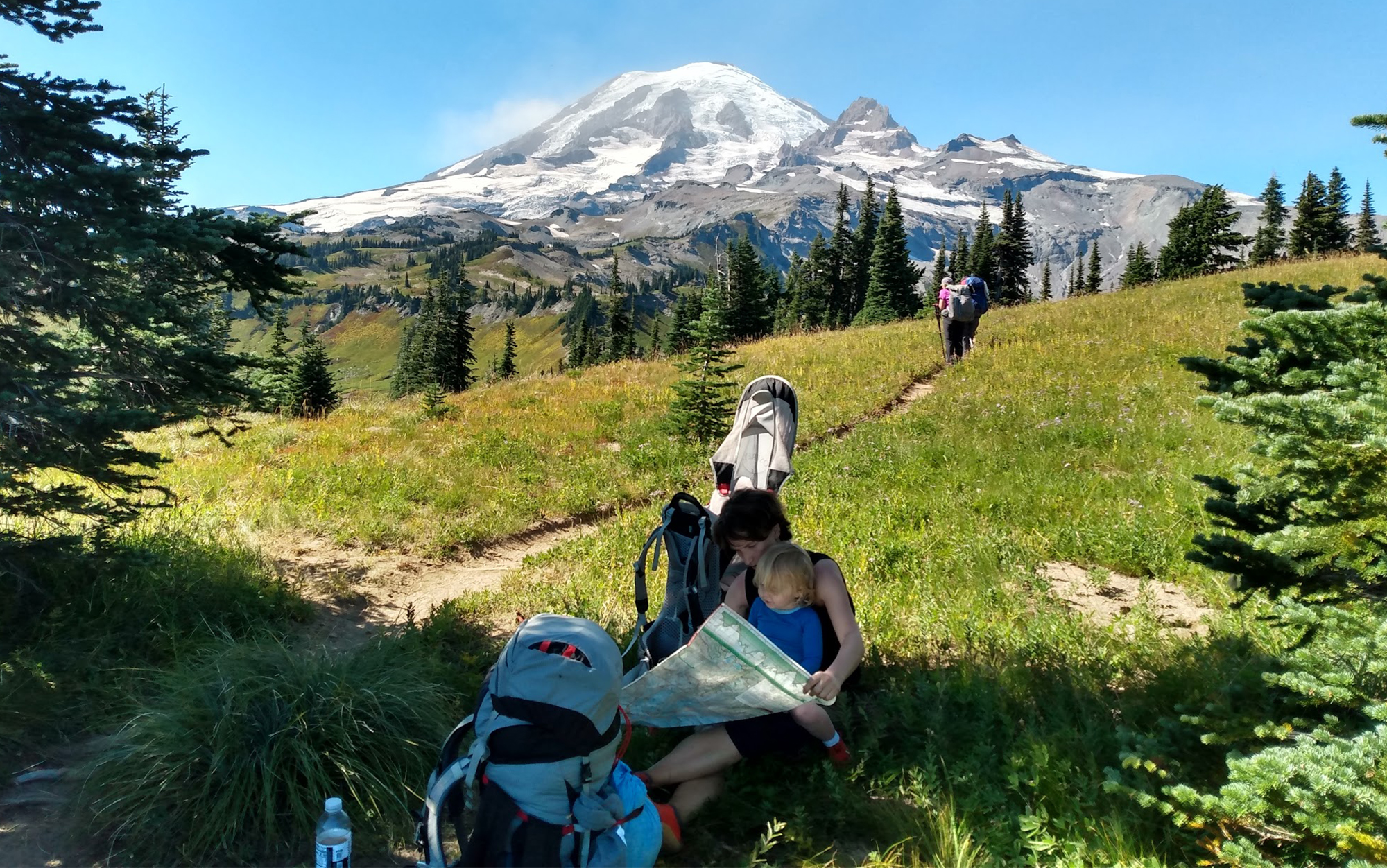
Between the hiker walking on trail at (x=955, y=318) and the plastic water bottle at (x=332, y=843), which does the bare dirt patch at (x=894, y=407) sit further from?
the plastic water bottle at (x=332, y=843)

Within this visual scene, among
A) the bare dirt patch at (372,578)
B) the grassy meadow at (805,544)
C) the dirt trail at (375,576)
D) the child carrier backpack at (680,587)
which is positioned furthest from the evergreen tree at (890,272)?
the child carrier backpack at (680,587)

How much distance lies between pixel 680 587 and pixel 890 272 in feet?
185

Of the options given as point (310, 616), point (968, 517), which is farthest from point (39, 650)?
point (968, 517)

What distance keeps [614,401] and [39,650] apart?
1199cm

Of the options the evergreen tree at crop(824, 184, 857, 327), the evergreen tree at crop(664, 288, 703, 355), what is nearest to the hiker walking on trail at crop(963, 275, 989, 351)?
the evergreen tree at crop(664, 288, 703, 355)

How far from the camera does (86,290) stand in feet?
16.1

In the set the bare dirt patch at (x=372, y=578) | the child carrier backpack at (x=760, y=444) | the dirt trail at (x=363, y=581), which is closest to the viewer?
the dirt trail at (x=363, y=581)

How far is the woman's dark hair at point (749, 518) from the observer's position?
185 inches

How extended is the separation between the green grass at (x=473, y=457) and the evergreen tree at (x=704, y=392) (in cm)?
46

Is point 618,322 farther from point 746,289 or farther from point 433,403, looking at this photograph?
point 433,403

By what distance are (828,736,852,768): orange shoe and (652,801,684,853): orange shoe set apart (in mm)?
960

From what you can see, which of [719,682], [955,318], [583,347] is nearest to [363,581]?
[719,682]

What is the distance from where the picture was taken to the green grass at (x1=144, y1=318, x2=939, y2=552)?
9078 millimetres

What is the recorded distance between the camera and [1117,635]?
5266mm
